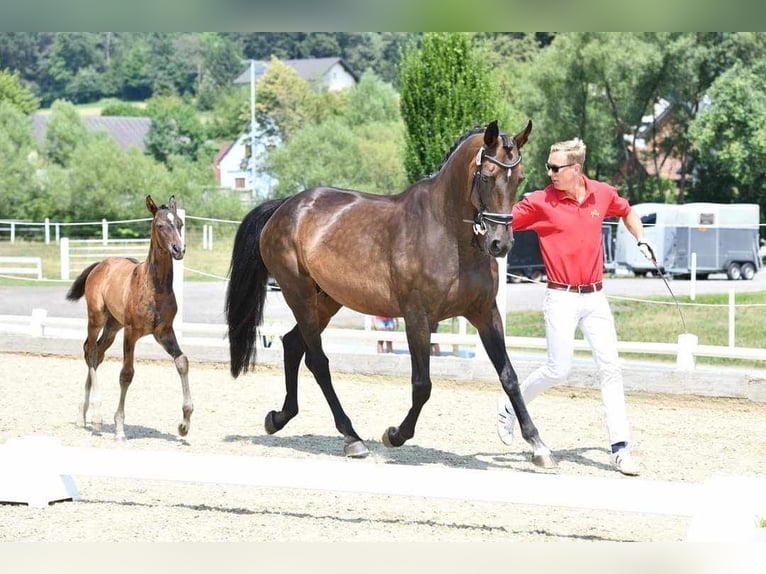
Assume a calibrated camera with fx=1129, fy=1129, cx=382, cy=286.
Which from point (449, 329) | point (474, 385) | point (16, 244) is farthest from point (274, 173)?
point (474, 385)

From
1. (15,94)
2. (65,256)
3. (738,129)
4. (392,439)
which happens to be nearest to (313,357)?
(392,439)

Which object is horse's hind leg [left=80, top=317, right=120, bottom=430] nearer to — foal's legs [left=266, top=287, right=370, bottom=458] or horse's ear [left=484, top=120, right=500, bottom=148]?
foal's legs [left=266, top=287, right=370, bottom=458]

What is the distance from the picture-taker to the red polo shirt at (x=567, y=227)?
628 centimetres

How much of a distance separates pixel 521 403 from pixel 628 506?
7.12 feet

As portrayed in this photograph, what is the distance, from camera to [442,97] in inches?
555

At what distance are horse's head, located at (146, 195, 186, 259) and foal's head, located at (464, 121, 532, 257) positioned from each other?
2.13m

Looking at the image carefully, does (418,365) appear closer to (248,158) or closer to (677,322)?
(677,322)

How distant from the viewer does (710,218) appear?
95.6ft

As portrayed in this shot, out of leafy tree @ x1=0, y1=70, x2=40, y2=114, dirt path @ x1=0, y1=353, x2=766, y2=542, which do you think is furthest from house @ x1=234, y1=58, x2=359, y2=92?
dirt path @ x1=0, y1=353, x2=766, y2=542

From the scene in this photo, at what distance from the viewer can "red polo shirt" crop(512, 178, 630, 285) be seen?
628 centimetres

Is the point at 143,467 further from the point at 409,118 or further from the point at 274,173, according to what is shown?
the point at 274,173

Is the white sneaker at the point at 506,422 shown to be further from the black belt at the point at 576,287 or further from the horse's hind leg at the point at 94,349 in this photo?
the horse's hind leg at the point at 94,349

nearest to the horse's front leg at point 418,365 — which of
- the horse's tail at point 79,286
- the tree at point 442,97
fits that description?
the horse's tail at point 79,286

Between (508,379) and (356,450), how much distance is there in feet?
3.71
